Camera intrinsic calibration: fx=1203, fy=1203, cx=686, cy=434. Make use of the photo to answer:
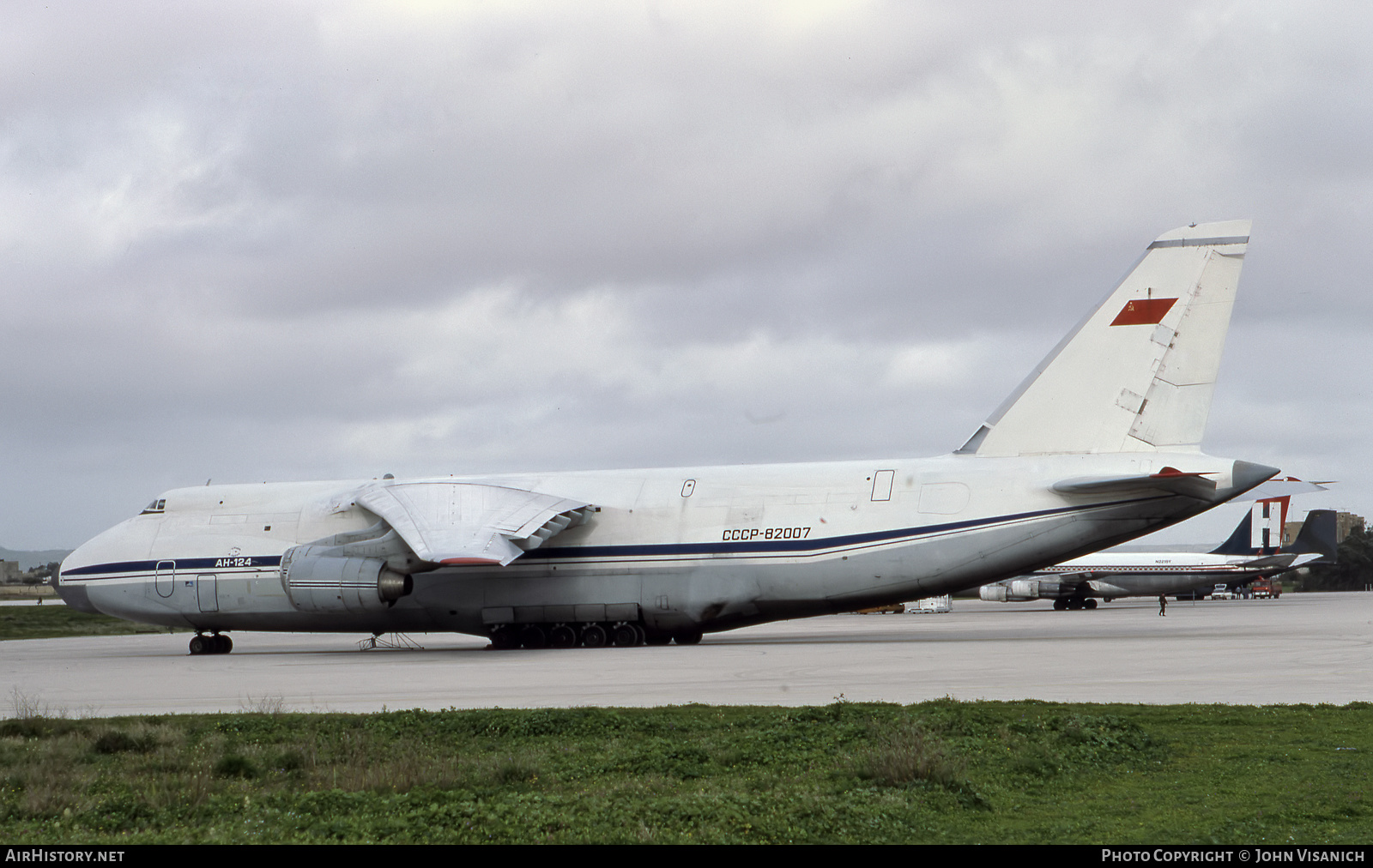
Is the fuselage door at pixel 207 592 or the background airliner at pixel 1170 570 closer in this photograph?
the fuselage door at pixel 207 592

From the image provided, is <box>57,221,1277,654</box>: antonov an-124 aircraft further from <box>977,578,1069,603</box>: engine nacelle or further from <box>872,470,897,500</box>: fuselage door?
<box>977,578,1069,603</box>: engine nacelle

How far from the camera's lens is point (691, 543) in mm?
26703

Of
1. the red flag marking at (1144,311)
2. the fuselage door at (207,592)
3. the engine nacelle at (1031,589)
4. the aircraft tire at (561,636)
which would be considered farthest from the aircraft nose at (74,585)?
the engine nacelle at (1031,589)

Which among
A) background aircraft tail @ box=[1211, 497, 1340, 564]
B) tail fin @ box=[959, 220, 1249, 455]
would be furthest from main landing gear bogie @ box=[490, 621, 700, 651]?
background aircraft tail @ box=[1211, 497, 1340, 564]

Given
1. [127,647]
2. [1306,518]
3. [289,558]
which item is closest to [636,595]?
[289,558]

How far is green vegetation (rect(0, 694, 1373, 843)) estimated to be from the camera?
7039mm

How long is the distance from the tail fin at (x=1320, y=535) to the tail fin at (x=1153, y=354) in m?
58.7

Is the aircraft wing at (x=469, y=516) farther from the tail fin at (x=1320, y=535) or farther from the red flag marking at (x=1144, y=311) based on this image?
the tail fin at (x=1320, y=535)

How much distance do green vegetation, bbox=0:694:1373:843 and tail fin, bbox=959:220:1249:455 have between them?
13567 mm

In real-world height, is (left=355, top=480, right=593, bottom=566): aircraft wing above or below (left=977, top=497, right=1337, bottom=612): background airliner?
above

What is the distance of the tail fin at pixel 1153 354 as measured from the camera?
24859 millimetres

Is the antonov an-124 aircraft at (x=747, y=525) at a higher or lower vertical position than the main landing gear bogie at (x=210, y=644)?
higher

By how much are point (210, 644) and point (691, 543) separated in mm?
12374
